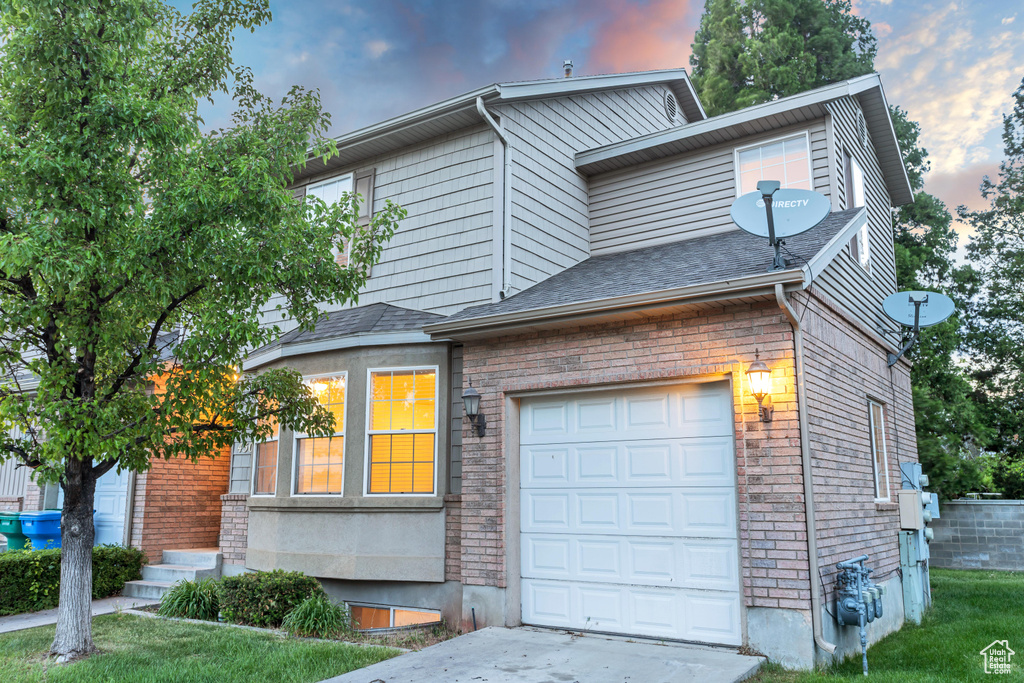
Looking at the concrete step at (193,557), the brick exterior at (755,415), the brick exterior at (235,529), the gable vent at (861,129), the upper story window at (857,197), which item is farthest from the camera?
the concrete step at (193,557)

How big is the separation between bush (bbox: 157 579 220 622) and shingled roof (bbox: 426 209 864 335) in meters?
4.33

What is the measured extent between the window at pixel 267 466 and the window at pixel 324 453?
1.62ft

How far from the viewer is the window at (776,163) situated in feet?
32.0

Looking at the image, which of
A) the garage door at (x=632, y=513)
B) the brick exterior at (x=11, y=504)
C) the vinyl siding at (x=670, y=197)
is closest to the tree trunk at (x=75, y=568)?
the garage door at (x=632, y=513)

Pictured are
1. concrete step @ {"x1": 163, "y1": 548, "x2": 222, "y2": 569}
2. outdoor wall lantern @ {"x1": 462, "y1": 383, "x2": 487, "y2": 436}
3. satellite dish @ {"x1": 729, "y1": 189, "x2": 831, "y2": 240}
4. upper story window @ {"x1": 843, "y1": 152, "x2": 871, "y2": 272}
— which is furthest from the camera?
concrete step @ {"x1": 163, "y1": 548, "x2": 222, "y2": 569}

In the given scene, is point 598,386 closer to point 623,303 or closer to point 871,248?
point 623,303

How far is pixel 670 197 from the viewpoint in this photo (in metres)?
10.6

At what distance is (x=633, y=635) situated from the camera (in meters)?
6.97

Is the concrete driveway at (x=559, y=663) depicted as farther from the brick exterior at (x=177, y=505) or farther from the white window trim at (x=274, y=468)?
the brick exterior at (x=177, y=505)

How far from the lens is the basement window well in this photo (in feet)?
27.5

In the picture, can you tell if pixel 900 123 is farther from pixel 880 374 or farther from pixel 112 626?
pixel 112 626

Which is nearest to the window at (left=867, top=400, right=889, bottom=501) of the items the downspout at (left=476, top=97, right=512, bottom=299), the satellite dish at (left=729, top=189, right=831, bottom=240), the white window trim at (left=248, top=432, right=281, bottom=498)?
the satellite dish at (left=729, top=189, right=831, bottom=240)

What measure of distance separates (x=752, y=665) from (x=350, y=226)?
5712 millimetres

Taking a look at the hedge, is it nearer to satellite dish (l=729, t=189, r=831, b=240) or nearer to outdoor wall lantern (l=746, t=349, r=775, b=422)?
outdoor wall lantern (l=746, t=349, r=775, b=422)
